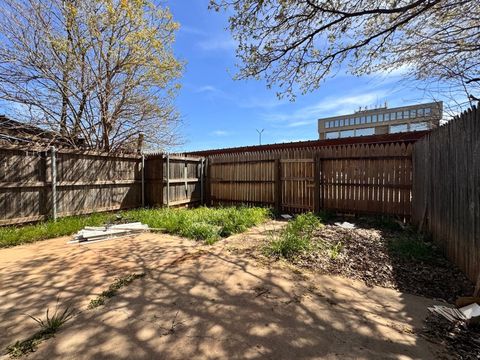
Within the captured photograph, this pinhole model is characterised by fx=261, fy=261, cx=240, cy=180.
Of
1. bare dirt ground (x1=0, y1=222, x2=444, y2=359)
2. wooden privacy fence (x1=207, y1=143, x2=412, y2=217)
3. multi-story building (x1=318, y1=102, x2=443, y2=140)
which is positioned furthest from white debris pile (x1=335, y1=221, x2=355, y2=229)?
multi-story building (x1=318, y1=102, x2=443, y2=140)

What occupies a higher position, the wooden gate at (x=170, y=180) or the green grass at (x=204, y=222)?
the wooden gate at (x=170, y=180)

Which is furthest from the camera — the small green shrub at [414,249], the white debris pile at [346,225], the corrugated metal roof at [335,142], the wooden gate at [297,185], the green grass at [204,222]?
the corrugated metal roof at [335,142]

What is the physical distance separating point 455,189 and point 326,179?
400 cm

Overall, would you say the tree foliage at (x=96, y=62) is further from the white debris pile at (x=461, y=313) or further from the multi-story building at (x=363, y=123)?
the multi-story building at (x=363, y=123)

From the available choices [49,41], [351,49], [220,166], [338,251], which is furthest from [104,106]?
[338,251]

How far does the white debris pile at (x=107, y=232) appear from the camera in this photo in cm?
503

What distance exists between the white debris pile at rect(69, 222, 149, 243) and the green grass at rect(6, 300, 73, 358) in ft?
9.12

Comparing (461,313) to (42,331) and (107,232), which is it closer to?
(42,331)

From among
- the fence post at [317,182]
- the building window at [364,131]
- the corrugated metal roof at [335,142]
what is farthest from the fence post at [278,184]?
the building window at [364,131]

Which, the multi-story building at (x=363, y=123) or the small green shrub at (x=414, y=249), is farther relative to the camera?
the multi-story building at (x=363, y=123)

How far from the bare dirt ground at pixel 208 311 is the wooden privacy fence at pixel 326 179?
4094 millimetres

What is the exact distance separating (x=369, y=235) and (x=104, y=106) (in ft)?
28.6

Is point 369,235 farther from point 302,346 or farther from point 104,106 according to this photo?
point 104,106

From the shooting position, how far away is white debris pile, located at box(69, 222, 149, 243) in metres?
5.03
